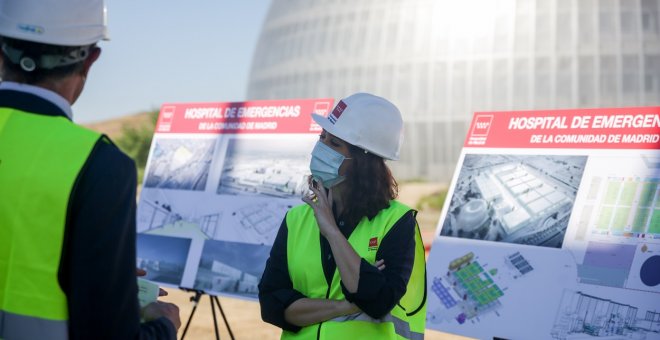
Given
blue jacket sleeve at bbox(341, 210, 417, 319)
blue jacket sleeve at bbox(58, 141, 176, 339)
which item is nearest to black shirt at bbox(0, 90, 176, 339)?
blue jacket sleeve at bbox(58, 141, 176, 339)

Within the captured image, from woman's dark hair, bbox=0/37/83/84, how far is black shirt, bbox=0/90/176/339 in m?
0.26

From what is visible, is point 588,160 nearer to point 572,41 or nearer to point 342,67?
point 572,41

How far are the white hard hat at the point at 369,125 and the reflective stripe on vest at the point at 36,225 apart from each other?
1783mm

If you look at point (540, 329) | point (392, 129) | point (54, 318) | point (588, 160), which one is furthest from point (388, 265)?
point (588, 160)

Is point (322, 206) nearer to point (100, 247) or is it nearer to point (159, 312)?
point (159, 312)

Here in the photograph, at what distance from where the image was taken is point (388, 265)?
11.1 feet

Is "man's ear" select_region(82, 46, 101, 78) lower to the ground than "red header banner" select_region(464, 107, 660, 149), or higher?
lower

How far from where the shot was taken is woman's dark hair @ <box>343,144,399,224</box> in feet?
11.6

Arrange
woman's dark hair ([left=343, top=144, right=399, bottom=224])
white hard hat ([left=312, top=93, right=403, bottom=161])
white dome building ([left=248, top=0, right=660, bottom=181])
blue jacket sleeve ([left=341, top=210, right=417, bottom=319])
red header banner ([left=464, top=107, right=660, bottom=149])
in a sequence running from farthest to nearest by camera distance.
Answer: white dome building ([left=248, top=0, right=660, bottom=181]), red header banner ([left=464, top=107, right=660, bottom=149]), white hard hat ([left=312, top=93, right=403, bottom=161]), woman's dark hair ([left=343, top=144, right=399, bottom=224]), blue jacket sleeve ([left=341, top=210, right=417, bottom=319])

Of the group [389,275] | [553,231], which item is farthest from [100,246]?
[553,231]

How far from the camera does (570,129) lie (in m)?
5.58

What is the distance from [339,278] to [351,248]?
17 cm

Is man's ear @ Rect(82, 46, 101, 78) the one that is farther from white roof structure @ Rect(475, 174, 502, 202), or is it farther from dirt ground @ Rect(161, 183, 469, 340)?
dirt ground @ Rect(161, 183, 469, 340)

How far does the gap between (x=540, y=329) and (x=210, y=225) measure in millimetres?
2562
